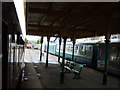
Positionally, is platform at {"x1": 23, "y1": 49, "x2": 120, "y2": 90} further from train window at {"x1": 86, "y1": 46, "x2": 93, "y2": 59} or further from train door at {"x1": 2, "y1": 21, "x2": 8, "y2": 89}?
train door at {"x1": 2, "y1": 21, "x2": 8, "y2": 89}

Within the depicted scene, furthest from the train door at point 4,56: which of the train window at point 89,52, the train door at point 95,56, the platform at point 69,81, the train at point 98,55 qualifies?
the train window at point 89,52

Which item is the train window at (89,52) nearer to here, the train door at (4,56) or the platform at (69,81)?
the platform at (69,81)

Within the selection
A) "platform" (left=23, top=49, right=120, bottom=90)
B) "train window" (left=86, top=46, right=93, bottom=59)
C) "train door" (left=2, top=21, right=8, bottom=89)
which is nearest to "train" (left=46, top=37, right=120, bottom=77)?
"train window" (left=86, top=46, right=93, bottom=59)

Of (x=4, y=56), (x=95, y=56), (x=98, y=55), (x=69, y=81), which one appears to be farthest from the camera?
(x=95, y=56)

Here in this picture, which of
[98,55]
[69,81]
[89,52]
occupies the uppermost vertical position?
[89,52]

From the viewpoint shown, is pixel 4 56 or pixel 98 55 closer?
pixel 4 56

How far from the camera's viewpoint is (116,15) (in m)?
7.29

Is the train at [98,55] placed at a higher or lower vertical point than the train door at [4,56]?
lower

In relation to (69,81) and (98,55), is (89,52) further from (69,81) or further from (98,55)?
(69,81)

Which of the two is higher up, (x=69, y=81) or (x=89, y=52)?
(x=89, y=52)

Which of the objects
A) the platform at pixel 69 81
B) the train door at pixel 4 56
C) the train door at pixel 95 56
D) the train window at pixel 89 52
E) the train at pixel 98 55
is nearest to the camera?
the train door at pixel 4 56

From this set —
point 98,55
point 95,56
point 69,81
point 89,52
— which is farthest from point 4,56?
point 89,52

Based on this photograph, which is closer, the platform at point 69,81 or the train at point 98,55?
the platform at point 69,81

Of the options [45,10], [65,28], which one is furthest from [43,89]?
[45,10]
